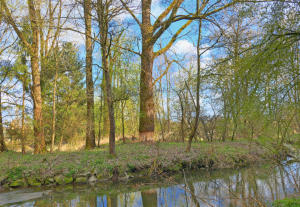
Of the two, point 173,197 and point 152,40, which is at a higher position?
point 152,40

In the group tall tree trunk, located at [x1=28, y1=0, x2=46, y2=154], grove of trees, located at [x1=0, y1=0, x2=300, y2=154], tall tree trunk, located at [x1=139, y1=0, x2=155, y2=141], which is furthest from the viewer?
tall tree trunk, located at [x1=139, y1=0, x2=155, y2=141]

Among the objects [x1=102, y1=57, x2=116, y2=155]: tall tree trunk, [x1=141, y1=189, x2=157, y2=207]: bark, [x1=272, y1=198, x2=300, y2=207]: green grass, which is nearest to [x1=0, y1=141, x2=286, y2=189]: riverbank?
[x1=102, y1=57, x2=116, y2=155]: tall tree trunk

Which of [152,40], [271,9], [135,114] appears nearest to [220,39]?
[152,40]

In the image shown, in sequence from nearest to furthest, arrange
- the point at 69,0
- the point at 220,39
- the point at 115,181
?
the point at 115,181, the point at 69,0, the point at 220,39

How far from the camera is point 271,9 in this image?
347 cm

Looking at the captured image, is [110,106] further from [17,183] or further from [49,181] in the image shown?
[17,183]

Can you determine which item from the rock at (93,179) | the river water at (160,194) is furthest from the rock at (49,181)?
the rock at (93,179)

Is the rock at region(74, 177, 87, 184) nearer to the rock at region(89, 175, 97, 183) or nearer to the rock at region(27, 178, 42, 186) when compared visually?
the rock at region(89, 175, 97, 183)

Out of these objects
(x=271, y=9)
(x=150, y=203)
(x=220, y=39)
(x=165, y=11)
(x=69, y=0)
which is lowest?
(x=150, y=203)

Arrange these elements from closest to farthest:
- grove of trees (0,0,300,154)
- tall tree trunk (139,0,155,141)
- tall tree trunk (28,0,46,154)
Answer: grove of trees (0,0,300,154) → tall tree trunk (28,0,46,154) → tall tree trunk (139,0,155,141)

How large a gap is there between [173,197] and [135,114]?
13.2 metres

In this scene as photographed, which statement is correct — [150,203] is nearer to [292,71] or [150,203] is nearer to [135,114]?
[292,71]

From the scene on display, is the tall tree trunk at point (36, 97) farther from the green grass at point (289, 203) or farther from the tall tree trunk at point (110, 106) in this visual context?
the green grass at point (289, 203)

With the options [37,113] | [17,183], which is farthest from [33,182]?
[37,113]
